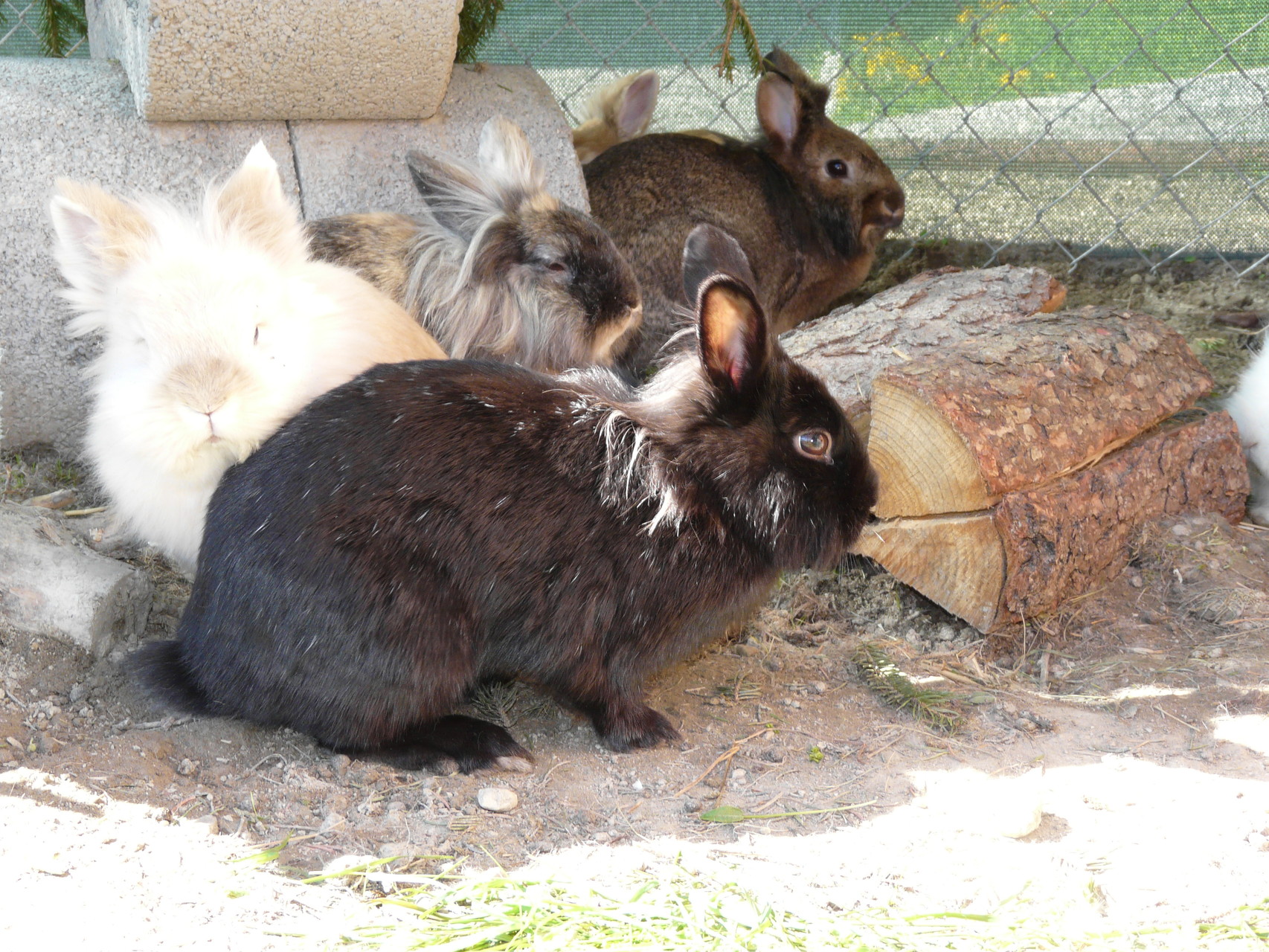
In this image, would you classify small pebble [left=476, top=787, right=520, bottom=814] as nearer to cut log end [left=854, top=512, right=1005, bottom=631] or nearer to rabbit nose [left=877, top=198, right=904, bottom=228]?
cut log end [left=854, top=512, right=1005, bottom=631]

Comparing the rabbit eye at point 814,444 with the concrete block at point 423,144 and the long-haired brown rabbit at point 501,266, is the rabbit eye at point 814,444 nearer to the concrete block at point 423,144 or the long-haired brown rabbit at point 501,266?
the long-haired brown rabbit at point 501,266

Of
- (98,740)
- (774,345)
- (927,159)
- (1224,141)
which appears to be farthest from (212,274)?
(1224,141)

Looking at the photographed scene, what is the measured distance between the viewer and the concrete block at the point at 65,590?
2721 mm

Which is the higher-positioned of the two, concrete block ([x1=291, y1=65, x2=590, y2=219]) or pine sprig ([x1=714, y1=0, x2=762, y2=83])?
pine sprig ([x1=714, y1=0, x2=762, y2=83])

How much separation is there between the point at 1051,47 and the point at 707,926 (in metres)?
4.35

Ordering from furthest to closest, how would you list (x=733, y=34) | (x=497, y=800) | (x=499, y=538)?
(x=733, y=34)
(x=499, y=538)
(x=497, y=800)

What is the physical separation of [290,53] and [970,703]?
2.66 metres

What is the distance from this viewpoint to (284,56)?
11.4ft

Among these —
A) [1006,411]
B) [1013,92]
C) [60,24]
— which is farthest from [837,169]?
[60,24]

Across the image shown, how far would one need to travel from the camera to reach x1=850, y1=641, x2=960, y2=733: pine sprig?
2748 millimetres

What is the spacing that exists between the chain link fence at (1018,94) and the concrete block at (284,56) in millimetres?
1380

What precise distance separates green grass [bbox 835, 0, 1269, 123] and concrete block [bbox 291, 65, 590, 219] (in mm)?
1737

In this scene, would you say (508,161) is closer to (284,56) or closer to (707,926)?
(284,56)

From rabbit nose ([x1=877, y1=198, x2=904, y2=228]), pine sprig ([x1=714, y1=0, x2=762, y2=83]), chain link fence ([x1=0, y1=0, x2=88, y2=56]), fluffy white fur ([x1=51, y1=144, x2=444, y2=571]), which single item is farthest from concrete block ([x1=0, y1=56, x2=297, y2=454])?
rabbit nose ([x1=877, y1=198, x2=904, y2=228])
